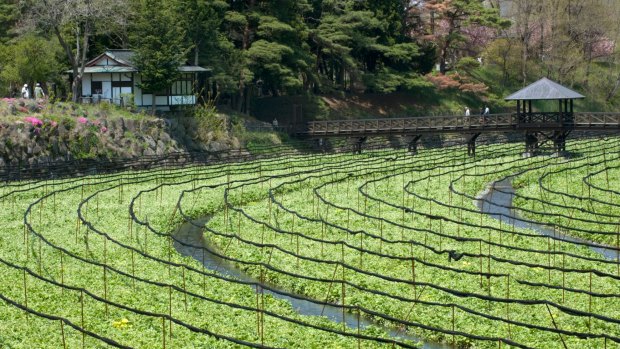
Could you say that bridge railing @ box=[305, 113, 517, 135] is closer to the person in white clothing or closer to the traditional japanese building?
the traditional japanese building

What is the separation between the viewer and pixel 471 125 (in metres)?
71.6

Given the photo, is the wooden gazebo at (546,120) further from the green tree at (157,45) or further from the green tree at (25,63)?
the green tree at (25,63)

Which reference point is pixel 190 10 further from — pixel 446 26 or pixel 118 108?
pixel 446 26

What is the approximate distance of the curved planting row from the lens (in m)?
25.6

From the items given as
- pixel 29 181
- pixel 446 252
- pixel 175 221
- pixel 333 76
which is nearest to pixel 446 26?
pixel 333 76

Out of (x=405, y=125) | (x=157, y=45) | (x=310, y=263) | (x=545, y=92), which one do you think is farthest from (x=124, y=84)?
(x=310, y=263)

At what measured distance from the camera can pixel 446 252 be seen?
3344cm

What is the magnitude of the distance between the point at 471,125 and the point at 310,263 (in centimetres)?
3958

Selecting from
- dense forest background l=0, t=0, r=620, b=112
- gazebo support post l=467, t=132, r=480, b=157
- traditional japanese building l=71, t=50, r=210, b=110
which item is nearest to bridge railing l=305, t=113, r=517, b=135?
gazebo support post l=467, t=132, r=480, b=157

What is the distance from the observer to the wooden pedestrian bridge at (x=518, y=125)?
67.1 meters

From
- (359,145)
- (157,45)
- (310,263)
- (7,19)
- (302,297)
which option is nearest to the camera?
(302,297)

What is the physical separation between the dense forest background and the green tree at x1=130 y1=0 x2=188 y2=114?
0.10m

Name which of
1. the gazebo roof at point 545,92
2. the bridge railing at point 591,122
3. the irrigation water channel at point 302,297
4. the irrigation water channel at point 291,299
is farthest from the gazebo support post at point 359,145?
the irrigation water channel at point 291,299

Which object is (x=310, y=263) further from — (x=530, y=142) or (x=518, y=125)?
(x=518, y=125)
